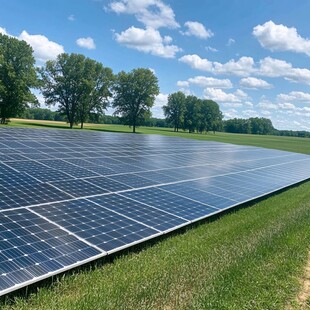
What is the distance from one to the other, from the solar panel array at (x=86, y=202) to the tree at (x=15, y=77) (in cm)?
5000

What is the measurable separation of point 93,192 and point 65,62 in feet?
239

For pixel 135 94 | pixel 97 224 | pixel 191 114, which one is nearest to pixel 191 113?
pixel 191 114

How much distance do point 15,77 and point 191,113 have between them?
83226 millimetres

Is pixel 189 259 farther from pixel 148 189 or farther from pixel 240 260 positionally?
pixel 148 189

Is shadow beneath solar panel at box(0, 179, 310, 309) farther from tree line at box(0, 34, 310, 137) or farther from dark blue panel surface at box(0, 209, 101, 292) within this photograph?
tree line at box(0, 34, 310, 137)

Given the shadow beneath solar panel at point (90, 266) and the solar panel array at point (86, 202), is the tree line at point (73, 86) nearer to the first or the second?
the solar panel array at point (86, 202)

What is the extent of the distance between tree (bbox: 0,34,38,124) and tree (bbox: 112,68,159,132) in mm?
23902

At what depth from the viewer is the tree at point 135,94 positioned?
83.1 metres

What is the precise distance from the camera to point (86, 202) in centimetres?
840

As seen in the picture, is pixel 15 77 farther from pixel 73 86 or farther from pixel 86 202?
pixel 86 202

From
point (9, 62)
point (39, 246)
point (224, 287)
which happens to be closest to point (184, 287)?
point (224, 287)

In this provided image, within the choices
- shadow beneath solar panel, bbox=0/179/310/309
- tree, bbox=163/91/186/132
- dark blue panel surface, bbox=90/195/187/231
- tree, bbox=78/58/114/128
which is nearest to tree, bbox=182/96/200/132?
tree, bbox=163/91/186/132

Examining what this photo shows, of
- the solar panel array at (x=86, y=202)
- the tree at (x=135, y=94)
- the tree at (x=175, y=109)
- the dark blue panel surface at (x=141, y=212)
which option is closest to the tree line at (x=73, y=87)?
the tree at (x=135, y=94)

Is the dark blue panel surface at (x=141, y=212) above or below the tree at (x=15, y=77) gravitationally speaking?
below
